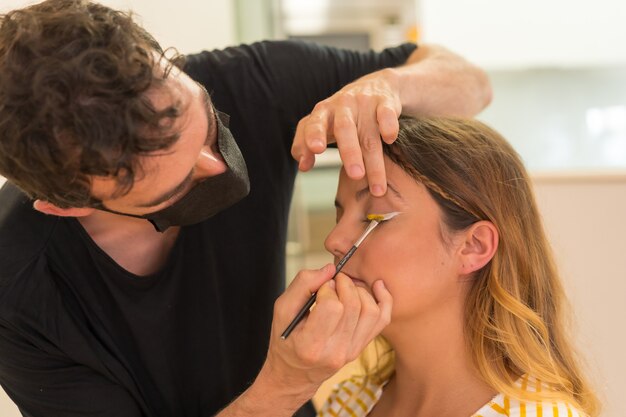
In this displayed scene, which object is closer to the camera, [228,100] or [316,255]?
[228,100]

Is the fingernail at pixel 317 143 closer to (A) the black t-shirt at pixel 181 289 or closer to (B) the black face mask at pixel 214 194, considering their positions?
(B) the black face mask at pixel 214 194

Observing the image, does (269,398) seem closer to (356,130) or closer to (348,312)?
(348,312)

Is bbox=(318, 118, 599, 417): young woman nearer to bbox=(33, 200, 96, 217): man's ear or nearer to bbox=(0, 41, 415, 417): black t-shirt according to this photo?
bbox=(0, 41, 415, 417): black t-shirt

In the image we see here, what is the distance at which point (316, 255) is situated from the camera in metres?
3.29

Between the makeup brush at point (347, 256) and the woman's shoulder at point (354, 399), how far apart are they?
45 cm

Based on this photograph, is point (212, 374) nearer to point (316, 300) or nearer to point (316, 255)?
point (316, 300)

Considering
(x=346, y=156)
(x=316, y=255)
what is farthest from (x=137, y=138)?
(x=316, y=255)

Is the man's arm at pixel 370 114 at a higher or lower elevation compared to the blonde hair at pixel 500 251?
higher

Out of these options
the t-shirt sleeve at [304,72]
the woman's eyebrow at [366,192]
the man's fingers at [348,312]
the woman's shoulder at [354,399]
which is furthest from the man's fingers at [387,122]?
Answer: the woman's shoulder at [354,399]

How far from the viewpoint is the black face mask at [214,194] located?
3.59 feet

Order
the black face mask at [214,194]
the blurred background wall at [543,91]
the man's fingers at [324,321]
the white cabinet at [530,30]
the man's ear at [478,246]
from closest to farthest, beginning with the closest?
the man's fingers at [324,321] < the black face mask at [214,194] < the man's ear at [478,246] < the blurred background wall at [543,91] < the white cabinet at [530,30]

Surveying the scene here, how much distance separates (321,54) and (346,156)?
1.55 feet

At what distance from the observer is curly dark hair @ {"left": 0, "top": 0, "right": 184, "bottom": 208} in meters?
0.86

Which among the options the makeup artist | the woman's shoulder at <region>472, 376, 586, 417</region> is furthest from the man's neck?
the woman's shoulder at <region>472, 376, 586, 417</region>
